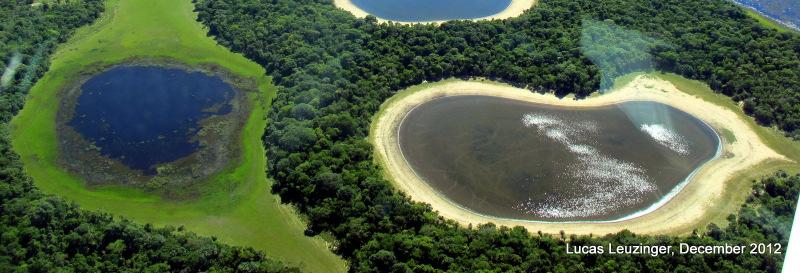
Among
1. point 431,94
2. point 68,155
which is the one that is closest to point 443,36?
point 431,94

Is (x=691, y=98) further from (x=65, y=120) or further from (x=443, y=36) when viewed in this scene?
(x=65, y=120)

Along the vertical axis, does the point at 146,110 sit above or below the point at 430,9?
below

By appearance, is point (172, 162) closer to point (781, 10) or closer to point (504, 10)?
point (504, 10)

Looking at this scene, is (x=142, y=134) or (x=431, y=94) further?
(x=431, y=94)

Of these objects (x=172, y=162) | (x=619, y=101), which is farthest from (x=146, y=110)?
(x=619, y=101)

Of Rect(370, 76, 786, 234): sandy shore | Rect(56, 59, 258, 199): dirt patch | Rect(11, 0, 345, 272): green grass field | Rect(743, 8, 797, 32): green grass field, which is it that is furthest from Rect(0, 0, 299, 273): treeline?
Rect(743, 8, 797, 32): green grass field

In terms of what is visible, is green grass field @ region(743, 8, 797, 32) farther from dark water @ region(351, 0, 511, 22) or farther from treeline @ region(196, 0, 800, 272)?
dark water @ region(351, 0, 511, 22)
